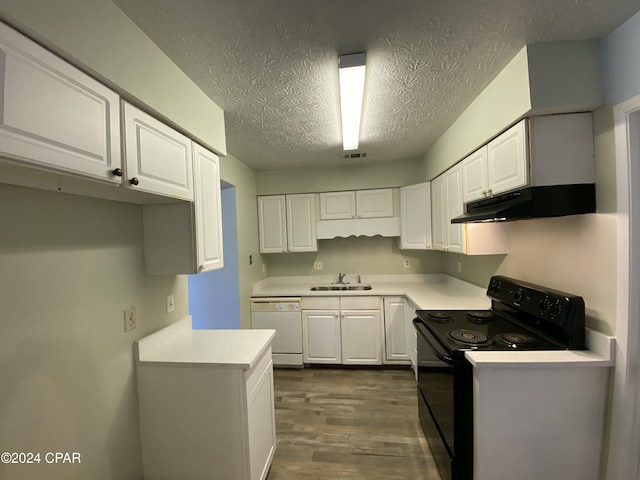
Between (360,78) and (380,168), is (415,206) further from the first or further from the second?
(360,78)

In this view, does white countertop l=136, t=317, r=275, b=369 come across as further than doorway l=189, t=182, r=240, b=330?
No

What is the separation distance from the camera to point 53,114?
2.69ft

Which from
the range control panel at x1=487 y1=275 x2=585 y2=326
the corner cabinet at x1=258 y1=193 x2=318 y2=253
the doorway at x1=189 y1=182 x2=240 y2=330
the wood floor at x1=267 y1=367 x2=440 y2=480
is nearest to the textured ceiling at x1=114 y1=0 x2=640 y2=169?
the doorway at x1=189 y1=182 x2=240 y2=330

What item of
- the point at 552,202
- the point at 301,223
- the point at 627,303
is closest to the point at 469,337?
the point at 627,303

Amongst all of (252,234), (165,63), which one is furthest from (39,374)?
(252,234)

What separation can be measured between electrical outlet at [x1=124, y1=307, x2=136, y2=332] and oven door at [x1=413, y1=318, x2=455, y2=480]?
1737 millimetres

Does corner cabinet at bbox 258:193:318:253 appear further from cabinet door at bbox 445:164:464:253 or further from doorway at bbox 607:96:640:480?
doorway at bbox 607:96:640:480

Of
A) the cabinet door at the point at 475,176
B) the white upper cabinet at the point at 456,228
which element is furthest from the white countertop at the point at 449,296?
the cabinet door at the point at 475,176

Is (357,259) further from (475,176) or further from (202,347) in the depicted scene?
(202,347)

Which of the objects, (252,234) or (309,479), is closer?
(309,479)

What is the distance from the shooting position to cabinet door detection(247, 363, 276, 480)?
1451 millimetres

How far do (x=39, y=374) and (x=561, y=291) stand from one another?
8.31ft

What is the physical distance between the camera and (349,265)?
147 inches

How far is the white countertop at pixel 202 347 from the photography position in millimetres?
1457
